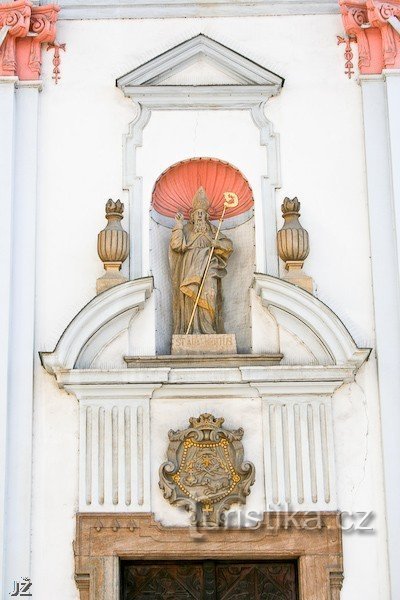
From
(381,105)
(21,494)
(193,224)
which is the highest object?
(381,105)

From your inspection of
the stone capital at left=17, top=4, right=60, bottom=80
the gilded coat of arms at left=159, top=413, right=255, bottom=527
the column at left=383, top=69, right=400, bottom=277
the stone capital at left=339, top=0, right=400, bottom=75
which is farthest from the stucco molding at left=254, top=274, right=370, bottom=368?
the stone capital at left=17, top=4, right=60, bottom=80

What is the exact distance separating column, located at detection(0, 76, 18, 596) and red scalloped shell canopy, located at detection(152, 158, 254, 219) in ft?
3.87

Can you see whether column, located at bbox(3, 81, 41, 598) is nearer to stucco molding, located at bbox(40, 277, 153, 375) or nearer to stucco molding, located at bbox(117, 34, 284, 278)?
stucco molding, located at bbox(40, 277, 153, 375)

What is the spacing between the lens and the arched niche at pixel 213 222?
11.0m

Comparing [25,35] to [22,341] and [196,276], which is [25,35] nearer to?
[196,276]

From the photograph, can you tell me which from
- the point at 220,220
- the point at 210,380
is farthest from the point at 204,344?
the point at 220,220

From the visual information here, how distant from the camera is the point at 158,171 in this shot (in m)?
11.2

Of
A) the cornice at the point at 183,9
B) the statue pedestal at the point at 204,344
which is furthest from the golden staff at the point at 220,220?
the cornice at the point at 183,9

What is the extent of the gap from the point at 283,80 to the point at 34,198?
2186 mm

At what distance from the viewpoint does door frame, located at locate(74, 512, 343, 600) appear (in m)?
10.2

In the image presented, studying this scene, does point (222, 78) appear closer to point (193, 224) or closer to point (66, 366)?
point (193, 224)

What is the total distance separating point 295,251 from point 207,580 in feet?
8.30

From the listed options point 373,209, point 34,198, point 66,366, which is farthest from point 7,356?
point 373,209

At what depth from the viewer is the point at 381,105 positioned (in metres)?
11.3
